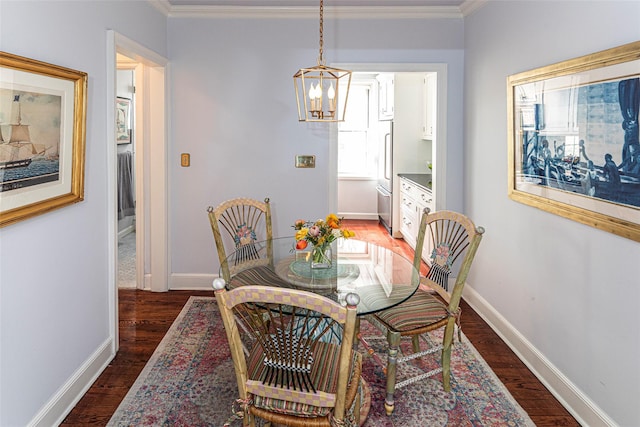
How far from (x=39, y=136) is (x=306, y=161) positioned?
7.89 feet

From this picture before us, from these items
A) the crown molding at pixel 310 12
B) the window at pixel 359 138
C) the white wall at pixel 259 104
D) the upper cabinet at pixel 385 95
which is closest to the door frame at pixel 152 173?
the white wall at pixel 259 104

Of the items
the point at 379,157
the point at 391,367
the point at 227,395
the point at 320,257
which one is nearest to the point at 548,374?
the point at 391,367

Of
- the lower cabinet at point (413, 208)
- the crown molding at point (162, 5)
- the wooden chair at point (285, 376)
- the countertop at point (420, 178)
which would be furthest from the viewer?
the countertop at point (420, 178)

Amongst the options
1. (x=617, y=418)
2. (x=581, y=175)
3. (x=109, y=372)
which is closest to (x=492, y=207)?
(x=581, y=175)

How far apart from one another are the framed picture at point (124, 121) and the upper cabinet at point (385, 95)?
12.3 feet

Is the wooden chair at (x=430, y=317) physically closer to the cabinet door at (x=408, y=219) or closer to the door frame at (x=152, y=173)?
the door frame at (x=152, y=173)

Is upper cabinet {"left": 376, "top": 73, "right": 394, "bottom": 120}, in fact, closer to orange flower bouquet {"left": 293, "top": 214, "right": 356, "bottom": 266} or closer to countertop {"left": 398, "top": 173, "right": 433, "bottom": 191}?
countertop {"left": 398, "top": 173, "right": 433, "bottom": 191}

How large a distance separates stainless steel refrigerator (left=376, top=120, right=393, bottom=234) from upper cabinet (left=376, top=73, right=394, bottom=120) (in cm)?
13

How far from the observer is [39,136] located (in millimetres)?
2092

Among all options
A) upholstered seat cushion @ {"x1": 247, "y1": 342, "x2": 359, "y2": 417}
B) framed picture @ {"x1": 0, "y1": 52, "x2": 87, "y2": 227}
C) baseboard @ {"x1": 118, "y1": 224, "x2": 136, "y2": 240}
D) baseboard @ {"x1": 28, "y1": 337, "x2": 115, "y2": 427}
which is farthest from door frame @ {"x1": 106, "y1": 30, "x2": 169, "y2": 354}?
upholstered seat cushion @ {"x1": 247, "y1": 342, "x2": 359, "y2": 417}

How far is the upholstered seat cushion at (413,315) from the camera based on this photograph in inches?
94.0

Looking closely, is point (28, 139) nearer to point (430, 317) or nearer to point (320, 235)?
point (320, 235)

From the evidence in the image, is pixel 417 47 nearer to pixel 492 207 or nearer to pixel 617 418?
pixel 492 207

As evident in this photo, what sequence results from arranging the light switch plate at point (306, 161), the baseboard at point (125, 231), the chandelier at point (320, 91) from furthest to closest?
the baseboard at point (125, 231), the light switch plate at point (306, 161), the chandelier at point (320, 91)
